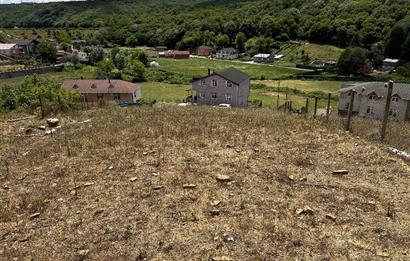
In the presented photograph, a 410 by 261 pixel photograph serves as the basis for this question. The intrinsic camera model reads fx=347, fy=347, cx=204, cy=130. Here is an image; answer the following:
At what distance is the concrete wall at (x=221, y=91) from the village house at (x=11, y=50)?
2059 inches

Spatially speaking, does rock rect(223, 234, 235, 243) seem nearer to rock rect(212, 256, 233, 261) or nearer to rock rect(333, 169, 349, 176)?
rock rect(212, 256, 233, 261)

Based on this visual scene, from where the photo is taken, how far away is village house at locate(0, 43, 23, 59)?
7131 centimetres

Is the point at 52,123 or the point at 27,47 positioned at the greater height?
the point at 52,123

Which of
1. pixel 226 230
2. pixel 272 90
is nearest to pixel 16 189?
pixel 226 230

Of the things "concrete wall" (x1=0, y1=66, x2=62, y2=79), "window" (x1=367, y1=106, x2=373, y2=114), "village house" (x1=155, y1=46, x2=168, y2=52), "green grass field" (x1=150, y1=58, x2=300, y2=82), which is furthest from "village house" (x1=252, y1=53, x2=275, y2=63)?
"window" (x1=367, y1=106, x2=373, y2=114)

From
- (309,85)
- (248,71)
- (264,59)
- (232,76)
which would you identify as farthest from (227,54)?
(232,76)

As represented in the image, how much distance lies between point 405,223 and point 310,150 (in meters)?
3.66

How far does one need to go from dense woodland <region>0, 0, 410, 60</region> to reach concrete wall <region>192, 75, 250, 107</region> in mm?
49444

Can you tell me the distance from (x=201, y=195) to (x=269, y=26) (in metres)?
105

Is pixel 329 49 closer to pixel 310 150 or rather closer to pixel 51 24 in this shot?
pixel 310 150

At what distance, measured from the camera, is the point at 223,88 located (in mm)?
35562

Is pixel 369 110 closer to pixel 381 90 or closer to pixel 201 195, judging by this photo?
pixel 381 90

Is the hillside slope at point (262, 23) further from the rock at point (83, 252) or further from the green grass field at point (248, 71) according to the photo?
the rock at point (83, 252)

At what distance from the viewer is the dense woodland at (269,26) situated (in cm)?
8281
